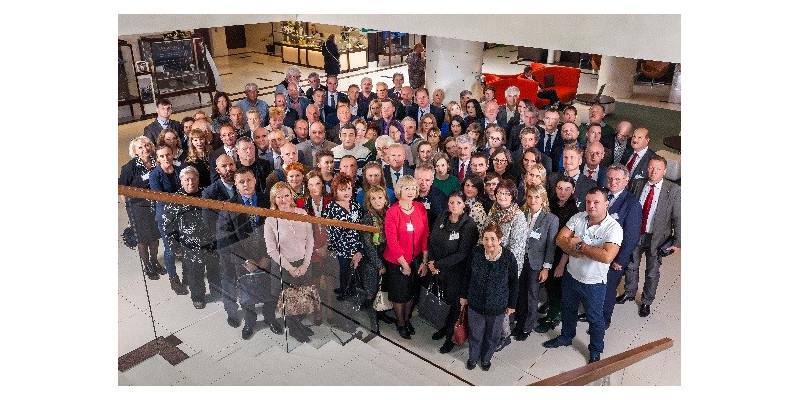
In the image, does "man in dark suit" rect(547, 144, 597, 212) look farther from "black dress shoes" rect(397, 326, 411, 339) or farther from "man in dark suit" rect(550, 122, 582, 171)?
"black dress shoes" rect(397, 326, 411, 339)

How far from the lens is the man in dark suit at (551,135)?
20.1 ft

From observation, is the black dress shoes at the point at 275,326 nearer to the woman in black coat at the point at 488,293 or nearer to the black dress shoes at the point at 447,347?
the black dress shoes at the point at 447,347

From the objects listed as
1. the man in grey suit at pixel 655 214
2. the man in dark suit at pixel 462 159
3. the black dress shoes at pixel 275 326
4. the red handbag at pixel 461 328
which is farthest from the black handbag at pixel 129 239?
the man in grey suit at pixel 655 214

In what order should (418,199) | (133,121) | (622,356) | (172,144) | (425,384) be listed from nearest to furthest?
(622,356)
(425,384)
(418,199)
(172,144)
(133,121)

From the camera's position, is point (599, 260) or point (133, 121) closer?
point (599, 260)

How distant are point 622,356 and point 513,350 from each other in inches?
69.9

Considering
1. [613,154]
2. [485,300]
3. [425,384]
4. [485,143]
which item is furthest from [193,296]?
[613,154]

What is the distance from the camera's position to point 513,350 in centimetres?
477

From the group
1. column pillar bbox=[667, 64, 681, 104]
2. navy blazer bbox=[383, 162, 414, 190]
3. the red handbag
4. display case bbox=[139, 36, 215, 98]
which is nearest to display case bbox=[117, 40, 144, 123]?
display case bbox=[139, 36, 215, 98]

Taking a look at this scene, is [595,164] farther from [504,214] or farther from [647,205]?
[504,214]

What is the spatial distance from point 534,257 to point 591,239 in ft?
1.57

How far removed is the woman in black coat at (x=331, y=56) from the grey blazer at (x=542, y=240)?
11935 mm

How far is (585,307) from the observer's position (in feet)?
15.0

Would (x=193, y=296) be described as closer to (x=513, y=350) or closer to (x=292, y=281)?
(x=292, y=281)
